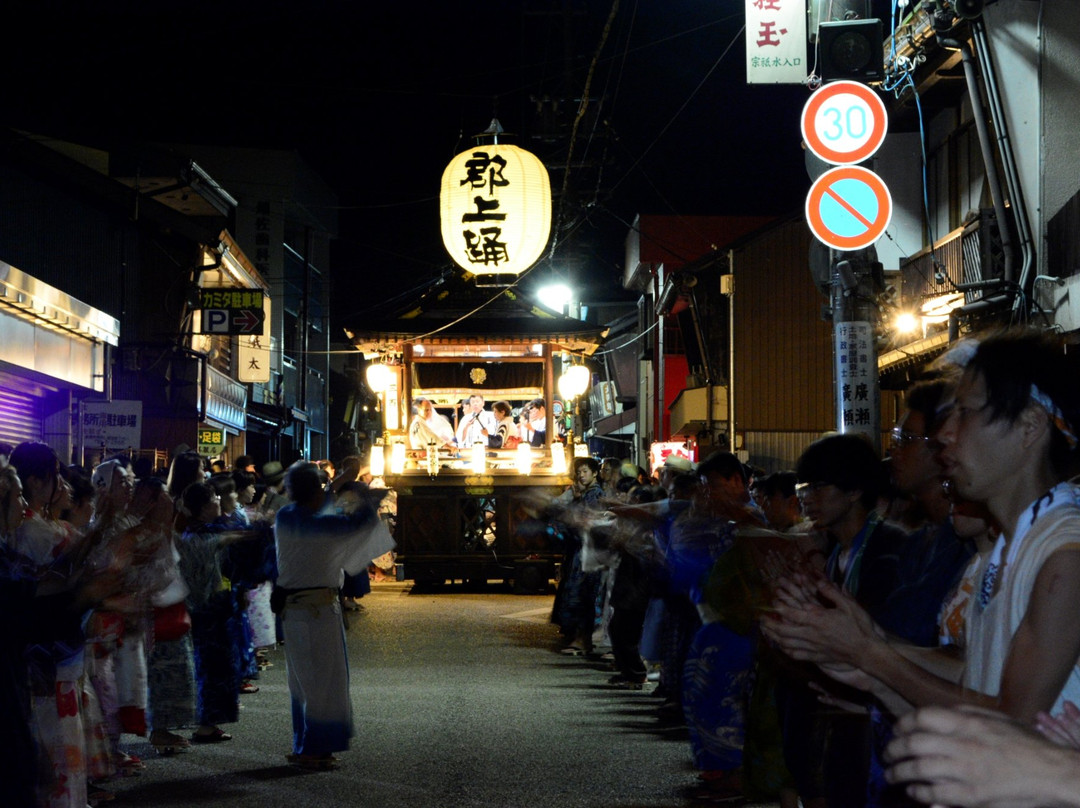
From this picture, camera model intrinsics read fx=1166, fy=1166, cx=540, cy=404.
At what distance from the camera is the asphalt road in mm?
7066

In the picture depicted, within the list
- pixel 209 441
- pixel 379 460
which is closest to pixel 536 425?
pixel 379 460

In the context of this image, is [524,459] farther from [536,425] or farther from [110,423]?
[110,423]

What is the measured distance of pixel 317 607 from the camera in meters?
8.12

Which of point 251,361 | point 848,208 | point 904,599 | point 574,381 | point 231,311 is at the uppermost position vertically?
point 231,311

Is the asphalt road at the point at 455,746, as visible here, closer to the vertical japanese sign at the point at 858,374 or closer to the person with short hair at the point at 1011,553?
the vertical japanese sign at the point at 858,374

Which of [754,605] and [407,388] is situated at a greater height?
[407,388]

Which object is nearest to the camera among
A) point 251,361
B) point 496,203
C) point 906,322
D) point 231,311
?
point 496,203

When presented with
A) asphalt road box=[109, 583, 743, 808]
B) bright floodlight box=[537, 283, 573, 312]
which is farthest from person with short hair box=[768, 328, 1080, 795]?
bright floodlight box=[537, 283, 573, 312]

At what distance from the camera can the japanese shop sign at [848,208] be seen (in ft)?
33.6

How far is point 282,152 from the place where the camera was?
46.2m

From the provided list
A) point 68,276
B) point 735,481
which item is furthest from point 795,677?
point 68,276

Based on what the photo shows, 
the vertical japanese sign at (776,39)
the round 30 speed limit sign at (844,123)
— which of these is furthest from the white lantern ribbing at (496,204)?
the round 30 speed limit sign at (844,123)

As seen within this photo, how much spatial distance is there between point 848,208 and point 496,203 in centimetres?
714

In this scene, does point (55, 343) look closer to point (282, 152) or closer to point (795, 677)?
point (795, 677)
